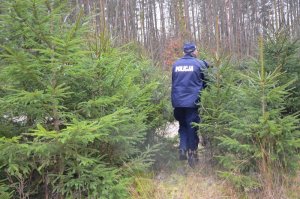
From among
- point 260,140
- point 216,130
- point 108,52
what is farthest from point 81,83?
point 260,140

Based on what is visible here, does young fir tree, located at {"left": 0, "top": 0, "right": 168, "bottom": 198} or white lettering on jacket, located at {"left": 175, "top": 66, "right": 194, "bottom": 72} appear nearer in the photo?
young fir tree, located at {"left": 0, "top": 0, "right": 168, "bottom": 198}

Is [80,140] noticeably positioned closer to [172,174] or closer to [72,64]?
[72,64]

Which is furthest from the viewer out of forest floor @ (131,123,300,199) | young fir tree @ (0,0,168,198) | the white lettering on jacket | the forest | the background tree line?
the background tree line

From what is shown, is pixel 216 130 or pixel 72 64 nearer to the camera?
pixel 72 64

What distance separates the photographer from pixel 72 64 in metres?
4.49

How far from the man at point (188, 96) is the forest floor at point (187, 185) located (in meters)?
0.31

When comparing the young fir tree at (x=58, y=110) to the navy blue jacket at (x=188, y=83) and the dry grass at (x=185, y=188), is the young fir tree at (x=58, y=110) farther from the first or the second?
the navy blue jacket at (x=188, y=83)

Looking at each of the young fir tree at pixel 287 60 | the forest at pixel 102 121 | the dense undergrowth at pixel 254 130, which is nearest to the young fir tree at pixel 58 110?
the forest at pixel 102 121

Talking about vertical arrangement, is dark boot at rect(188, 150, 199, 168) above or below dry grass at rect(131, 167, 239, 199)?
above

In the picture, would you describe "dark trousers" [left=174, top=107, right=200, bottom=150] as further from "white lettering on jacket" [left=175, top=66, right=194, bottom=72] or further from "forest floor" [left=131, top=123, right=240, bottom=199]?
"white lettering on jacket" [left=175, top=66, right=194, bottom=72]

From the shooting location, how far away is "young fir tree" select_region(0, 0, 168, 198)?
4000 mm

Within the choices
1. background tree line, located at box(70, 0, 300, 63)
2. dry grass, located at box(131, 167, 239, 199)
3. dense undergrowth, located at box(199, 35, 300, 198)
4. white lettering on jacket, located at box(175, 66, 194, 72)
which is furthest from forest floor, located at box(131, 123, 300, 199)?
background tree line, located at box(70, 0, 300, 63)

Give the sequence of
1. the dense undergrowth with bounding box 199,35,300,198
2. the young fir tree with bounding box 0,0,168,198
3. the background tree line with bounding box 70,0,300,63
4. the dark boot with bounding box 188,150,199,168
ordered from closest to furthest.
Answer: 1. the young fir tree with bounding box 0,0,168,198
2. the dense undergrowth with bounding box 199,35,300,198
3. the dark boot with bounding box 188,150,199,168
4. the background tree line with bounding box 70,0,300,63

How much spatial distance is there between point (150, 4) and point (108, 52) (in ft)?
97.5
